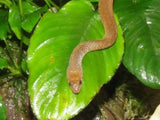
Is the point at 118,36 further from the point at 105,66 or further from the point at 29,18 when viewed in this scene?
the point at 29,18

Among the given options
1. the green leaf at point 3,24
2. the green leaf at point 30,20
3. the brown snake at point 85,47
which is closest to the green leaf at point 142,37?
the brown snake at point 85,47

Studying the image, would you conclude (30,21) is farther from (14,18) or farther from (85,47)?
(85,47)

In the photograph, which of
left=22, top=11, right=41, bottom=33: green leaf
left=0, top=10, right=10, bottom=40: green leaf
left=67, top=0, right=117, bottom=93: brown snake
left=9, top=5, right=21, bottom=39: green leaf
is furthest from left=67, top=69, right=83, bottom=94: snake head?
left=0, top=10, right=10, bottom=40: green leaf

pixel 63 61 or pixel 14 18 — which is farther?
pixel 14 18

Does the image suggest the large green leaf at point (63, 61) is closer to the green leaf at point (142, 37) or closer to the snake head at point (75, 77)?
the snake head at point (75, 77)

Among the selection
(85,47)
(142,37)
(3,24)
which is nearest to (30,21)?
(3,24)

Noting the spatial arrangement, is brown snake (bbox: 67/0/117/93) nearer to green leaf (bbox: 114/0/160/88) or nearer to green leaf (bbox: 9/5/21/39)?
green leaf (bbox: 114/0/160/88)
